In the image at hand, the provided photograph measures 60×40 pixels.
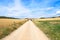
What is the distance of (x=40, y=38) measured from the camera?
20.2ft

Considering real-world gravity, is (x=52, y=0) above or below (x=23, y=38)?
above

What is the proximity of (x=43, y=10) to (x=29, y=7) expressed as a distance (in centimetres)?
38

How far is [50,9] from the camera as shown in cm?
613

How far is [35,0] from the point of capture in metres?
6.10

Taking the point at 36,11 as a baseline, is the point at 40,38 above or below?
below

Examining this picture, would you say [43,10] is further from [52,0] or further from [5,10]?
[5,10]

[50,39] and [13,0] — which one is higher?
[13,0]

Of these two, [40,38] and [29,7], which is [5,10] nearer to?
[29,7]

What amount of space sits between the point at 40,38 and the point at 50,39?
0.33 metres

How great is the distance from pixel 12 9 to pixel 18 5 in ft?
0.68

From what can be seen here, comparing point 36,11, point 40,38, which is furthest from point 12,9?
point 40,38

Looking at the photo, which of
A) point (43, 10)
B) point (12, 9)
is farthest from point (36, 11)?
point (12, 9)

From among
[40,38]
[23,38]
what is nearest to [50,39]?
[40,38]

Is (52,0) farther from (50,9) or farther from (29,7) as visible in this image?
(29,7)
